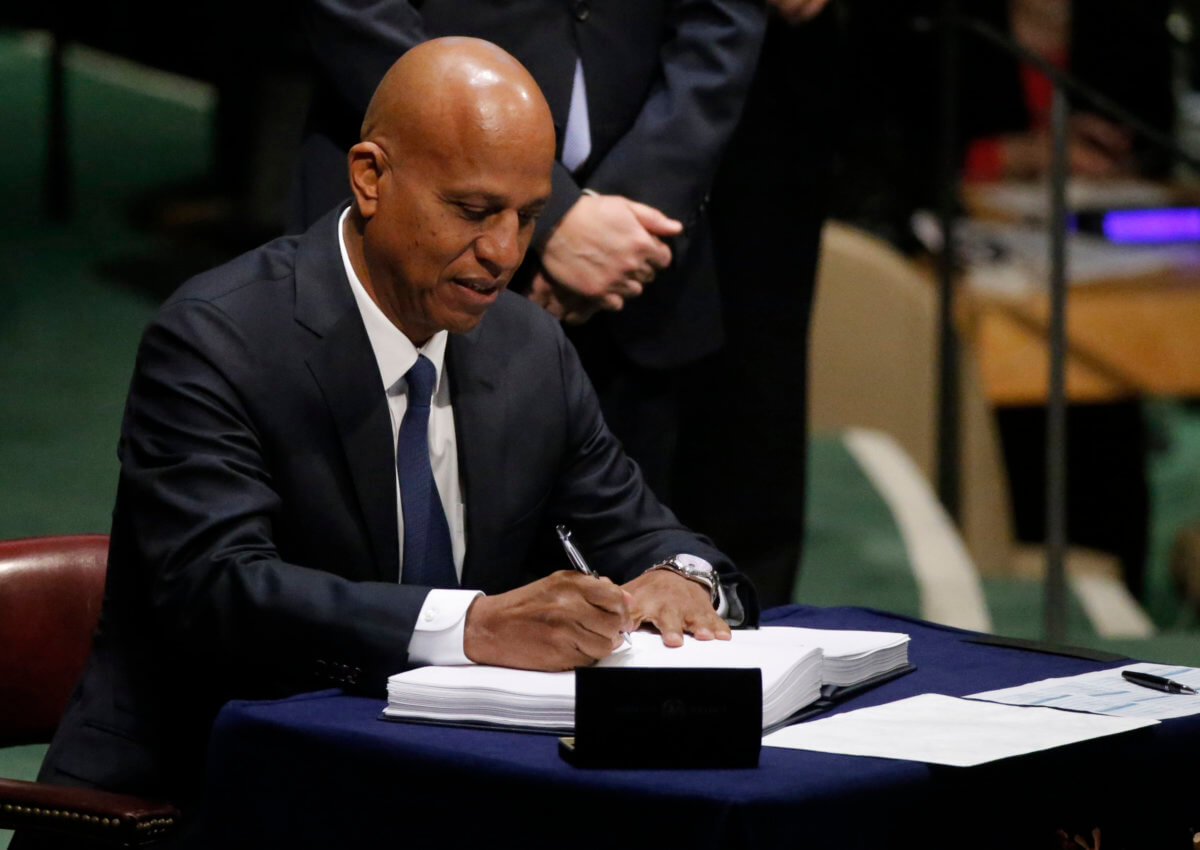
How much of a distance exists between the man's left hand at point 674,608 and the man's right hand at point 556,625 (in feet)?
0.49

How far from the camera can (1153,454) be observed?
6195 mm

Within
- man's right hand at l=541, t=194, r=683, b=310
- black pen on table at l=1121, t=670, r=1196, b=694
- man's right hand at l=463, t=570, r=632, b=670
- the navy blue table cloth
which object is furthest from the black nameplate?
man's right hand at l=541, t=194, r=683, b=310

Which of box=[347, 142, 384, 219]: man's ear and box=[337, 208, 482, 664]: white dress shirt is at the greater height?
box=[347, 142, 384, 219]: man's ear

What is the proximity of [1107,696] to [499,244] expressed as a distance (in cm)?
73

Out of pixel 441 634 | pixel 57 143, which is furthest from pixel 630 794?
pixel 57 143

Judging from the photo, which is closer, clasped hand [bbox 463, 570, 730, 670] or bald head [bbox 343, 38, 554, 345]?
clasped hand [bbox 463, 570, 730, 670]

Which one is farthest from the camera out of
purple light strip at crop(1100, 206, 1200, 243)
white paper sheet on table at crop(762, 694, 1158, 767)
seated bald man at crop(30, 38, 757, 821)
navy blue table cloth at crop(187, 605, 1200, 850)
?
purple light strip at crop(1100, 206, 1200, 243)

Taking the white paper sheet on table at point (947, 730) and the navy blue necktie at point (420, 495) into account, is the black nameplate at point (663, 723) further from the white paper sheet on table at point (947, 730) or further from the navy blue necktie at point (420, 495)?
the navy blue necktie at point (420, 495)

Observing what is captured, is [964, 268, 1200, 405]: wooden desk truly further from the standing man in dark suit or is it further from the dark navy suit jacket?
the dark navy suit jacket

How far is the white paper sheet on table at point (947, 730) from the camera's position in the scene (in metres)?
1.46

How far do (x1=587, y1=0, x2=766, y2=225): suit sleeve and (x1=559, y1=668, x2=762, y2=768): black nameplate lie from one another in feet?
3.97

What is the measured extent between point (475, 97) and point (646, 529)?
1.78 feet

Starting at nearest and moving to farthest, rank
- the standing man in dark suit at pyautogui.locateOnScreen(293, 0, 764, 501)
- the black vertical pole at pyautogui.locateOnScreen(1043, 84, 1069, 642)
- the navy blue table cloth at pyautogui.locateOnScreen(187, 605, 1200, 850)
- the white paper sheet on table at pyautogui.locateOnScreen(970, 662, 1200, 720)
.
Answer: the navy blue table cloth at pyautogui.locateOnScreen(187, 605, 1200, 850) → the white paper sheet on table at pyautogui.locateOnScreen(970, 662, 1200, 720) → the standing man in dark suit at pyautogui.locateOnScreen(293, 0, 764, 501) → the black vertical pole at pyautogui.locateOnScreen(1043, 84, 1069, 642)

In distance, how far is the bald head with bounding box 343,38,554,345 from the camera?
1.85 meters
